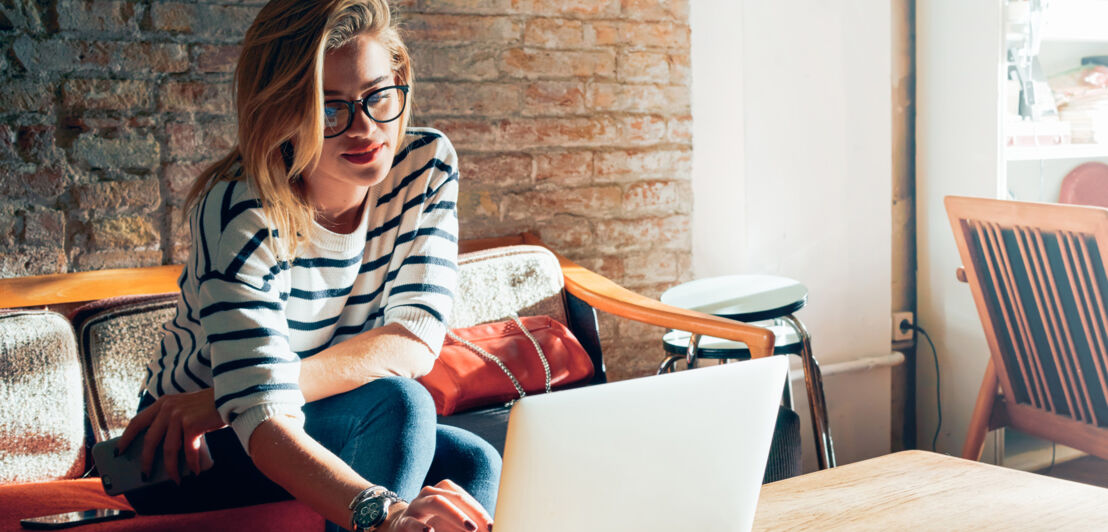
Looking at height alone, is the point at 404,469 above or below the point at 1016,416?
above

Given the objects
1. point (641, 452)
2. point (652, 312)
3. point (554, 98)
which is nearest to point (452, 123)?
point (554, 98)

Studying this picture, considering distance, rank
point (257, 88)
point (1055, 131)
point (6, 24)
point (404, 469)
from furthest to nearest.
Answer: point (1055, 131) < point (6, 24) < point (257, 88) < point (404, 469)

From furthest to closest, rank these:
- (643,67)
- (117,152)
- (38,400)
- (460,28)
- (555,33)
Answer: (643,67) < (555,33) < (460,28) < (117,152) < (38,400)

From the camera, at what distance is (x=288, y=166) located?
1263 mm

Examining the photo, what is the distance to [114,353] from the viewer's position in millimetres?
1736

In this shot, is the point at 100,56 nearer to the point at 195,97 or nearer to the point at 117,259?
the point at 195,97

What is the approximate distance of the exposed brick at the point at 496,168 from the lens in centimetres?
229

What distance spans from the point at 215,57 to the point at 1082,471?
294 cm

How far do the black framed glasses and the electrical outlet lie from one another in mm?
2264

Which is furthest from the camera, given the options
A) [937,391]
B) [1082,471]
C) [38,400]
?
[937,391]

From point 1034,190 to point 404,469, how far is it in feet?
9.27

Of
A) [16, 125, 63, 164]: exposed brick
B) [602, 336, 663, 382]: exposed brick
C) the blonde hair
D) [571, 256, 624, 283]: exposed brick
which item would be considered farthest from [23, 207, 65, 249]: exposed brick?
[602, 336, 663, 382]: exposed brick

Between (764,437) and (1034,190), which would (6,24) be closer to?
(764,437)

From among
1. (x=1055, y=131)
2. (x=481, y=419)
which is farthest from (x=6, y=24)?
(x=1055, y=131)
